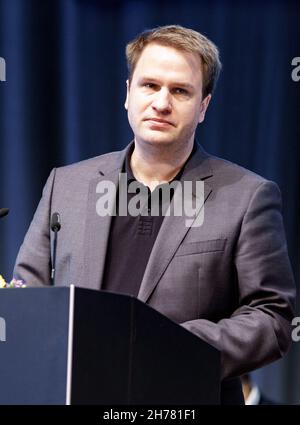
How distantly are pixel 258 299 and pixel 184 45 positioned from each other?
0.80 m

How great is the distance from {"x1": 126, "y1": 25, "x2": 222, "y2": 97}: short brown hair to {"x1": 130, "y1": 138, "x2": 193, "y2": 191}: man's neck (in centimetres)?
22

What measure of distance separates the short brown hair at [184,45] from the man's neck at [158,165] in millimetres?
222

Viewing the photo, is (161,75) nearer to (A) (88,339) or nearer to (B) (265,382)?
(A) (88,339)

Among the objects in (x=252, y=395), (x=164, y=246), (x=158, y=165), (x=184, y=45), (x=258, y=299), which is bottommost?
(x=252, y=395)

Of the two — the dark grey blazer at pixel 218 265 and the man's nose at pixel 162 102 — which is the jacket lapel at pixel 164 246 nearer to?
the dark grey blazer at pixel 218 265

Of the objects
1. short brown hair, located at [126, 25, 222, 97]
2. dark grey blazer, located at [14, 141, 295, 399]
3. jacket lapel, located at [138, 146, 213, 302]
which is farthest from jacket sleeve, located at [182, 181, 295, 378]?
short brown hair, located at [126, 25, 222, 97]

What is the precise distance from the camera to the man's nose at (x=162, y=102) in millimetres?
2764

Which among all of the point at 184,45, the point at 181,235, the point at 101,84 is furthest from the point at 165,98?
the point at 101,84

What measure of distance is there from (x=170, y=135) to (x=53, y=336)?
39.9 inches

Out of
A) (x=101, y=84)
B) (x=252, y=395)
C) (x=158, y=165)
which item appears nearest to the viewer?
(x=158, y=165)

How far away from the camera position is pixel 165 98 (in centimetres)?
277

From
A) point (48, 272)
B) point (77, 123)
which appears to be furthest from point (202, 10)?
point (48, 272)

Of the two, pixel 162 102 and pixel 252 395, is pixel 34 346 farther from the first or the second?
pixel 252 395
